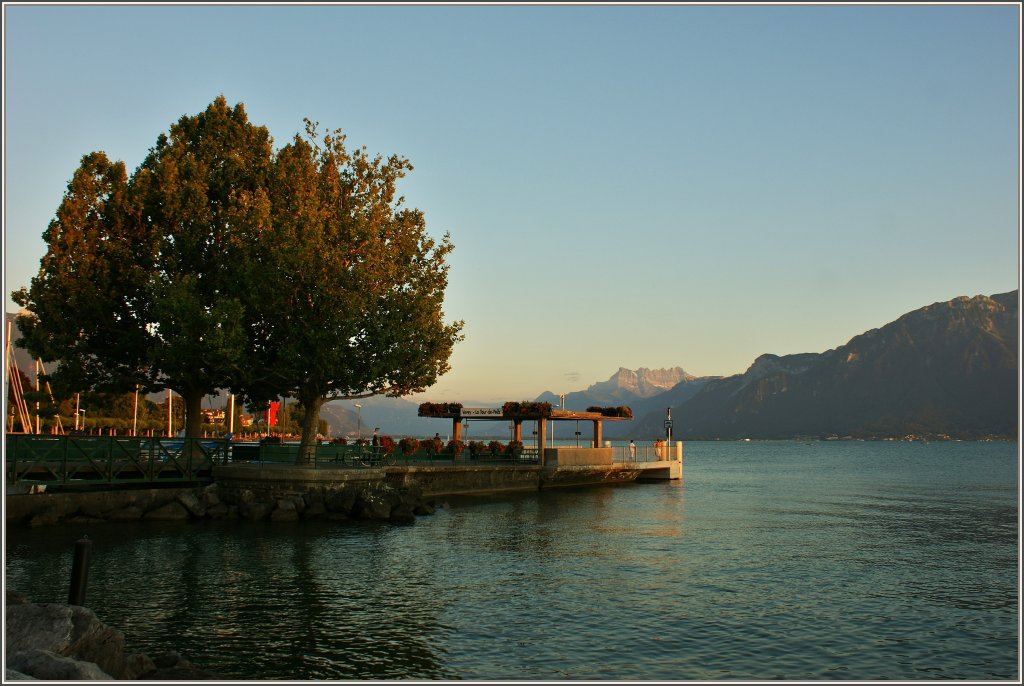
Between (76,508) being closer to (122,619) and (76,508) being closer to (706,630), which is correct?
(122,619)

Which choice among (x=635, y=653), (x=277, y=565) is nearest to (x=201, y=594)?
(x=277, y=565)

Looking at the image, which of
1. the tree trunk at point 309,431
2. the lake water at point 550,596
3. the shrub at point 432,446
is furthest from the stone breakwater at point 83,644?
the shrub at point 432,446

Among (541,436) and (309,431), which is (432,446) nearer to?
(541,436)

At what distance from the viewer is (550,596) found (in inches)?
945

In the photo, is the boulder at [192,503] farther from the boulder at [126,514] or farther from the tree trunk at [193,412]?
the tree trunk at [193,412]

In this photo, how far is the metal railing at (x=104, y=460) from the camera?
122 feet

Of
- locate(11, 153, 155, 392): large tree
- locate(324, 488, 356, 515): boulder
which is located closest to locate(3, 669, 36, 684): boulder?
locate(324, 488, 356, 515): boulder

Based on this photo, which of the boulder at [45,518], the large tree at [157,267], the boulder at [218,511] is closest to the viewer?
the boulder at [45,518]

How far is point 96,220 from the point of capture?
46375 mm

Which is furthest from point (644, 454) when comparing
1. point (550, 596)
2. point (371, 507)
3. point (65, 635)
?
point (65, 635)

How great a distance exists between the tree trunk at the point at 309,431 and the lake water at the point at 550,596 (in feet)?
20.8

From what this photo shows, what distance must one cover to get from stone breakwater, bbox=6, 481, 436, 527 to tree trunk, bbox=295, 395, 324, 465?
3366 millimetres

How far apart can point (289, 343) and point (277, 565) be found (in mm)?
19361

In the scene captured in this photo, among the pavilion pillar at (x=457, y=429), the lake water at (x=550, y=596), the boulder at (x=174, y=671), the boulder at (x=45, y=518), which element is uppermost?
the pavilion pillar at (x=457, y=429)
